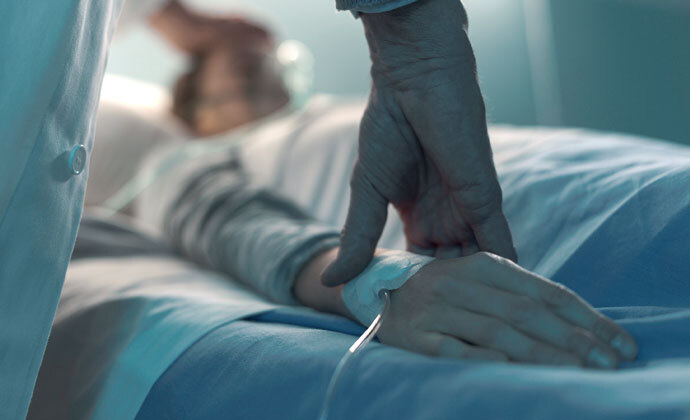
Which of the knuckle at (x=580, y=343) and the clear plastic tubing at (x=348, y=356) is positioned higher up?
the knuckle at (x=580, y=343)

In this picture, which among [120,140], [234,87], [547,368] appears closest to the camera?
[547,368]

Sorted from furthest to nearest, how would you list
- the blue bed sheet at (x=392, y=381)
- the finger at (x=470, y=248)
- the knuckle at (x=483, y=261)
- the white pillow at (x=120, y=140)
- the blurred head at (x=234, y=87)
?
the blurred head at (x=234, y=87)
the white pillow at (x=120, y=140)
the finger at (x=470, y=248)
the knuckle at (x=483, y=261)
the blue bed sheet at (x=392, y=381)

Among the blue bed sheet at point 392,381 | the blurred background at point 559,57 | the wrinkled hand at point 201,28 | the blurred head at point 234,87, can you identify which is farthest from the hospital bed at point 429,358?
the blurred background at point 559,57

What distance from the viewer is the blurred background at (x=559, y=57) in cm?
211

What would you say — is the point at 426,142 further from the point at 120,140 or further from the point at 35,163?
the point at 120,140

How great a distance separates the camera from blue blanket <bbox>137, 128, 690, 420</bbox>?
0.29 m

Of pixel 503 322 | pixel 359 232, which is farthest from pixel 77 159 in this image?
pixel 503 322

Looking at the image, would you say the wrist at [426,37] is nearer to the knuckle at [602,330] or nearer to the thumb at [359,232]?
the thumb at [359,232]

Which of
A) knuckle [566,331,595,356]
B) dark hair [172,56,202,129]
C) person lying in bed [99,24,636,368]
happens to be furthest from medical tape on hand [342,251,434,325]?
dark hair [172,56,202,129]

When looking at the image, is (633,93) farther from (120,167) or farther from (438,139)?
(438,139)

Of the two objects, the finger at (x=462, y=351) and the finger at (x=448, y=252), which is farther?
the finger at (x=448, y=252)

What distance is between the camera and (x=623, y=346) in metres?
0.35

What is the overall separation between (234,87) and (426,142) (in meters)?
1.08

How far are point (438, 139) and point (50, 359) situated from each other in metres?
0.39
